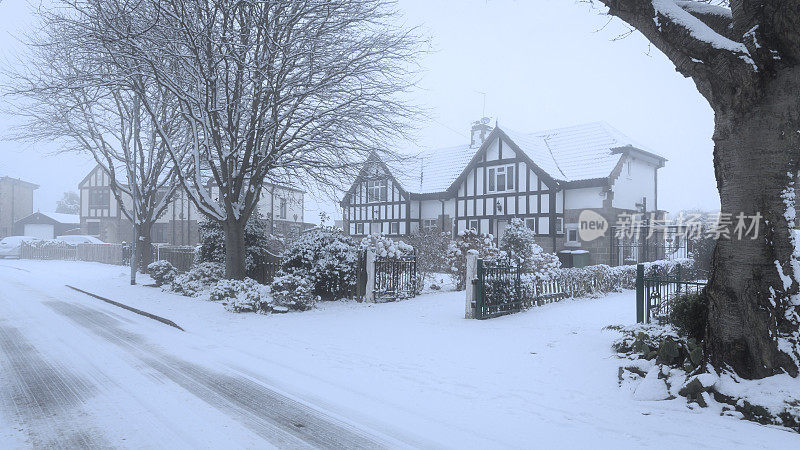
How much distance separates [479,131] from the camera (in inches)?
1388

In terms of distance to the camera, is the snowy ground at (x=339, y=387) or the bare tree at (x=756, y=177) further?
the bare tree at (x=756, y=177)

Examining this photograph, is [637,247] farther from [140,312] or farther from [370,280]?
[140,312]

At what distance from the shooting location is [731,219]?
5211 millimetres

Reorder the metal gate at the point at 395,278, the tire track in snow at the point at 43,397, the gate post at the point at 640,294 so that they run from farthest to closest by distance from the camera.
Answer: the metal gate at the point at 395,278 → the gate post at the point at 640,294 → the tire track in snow at the point at 43,397

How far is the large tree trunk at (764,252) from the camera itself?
4895 mm

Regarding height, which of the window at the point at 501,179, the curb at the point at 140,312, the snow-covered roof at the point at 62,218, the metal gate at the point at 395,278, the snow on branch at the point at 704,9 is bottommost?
the curb at the point at 140,312

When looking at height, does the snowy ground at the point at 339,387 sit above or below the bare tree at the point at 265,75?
below

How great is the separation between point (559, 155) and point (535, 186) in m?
3.53

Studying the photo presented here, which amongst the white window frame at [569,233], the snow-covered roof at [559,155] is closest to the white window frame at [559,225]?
the white window frame at [569,233]

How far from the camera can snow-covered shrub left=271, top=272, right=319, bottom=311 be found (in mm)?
12016

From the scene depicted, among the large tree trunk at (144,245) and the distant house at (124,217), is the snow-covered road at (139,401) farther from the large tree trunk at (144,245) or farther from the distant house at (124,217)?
the distant house at (124,217)

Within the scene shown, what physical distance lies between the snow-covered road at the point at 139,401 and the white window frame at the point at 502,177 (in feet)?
76.0

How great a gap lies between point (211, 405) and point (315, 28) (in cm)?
1018

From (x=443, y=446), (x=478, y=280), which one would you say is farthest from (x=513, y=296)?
(x=443, y=446)
